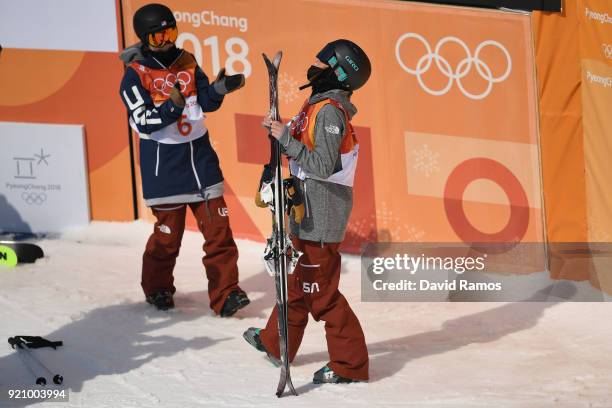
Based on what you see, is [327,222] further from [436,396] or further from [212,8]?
[212,8]

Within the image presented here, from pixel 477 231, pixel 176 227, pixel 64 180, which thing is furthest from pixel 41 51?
pixel 477 231

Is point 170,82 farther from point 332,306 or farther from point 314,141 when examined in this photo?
point 332,306

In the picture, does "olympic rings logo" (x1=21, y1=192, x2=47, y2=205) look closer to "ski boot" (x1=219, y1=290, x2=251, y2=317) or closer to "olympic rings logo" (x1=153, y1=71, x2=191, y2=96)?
"olympic rings logo" (x1=153, y1=71, x2=191, y2=96)

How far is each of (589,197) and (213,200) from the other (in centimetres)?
271

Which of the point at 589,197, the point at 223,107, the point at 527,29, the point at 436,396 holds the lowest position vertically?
the point at 436,396

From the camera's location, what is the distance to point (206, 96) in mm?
6129

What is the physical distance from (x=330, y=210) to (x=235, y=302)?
4.84 ft

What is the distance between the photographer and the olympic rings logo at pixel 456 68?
7.19 meters

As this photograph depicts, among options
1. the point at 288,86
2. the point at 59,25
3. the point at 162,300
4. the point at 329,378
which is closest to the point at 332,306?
the point at 329,378

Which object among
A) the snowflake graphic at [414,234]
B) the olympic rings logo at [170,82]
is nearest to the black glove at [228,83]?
the olympic rings logo at [170,82]

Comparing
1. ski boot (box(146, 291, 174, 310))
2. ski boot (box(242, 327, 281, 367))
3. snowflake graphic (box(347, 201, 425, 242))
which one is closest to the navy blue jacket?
ski boot (box(146, 291, 174, 310))

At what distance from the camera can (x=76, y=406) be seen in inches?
189

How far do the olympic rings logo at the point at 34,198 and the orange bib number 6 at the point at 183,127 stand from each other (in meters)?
2.56

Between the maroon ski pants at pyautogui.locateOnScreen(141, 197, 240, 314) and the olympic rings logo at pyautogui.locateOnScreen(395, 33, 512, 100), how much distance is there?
193 cm
